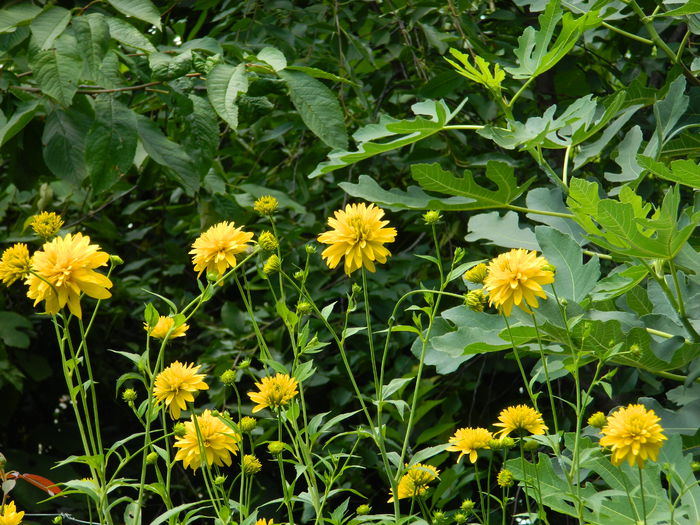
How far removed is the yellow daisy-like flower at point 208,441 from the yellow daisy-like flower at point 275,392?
7 cm

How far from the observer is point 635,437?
582mm

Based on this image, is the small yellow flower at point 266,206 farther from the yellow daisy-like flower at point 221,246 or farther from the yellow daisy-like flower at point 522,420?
the yellow daisy-like flower at point 522,420

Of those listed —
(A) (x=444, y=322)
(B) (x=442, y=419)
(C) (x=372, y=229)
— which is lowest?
(B) (x=442, y=419)

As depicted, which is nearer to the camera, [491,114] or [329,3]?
[491,114]

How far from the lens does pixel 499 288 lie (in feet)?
2.26

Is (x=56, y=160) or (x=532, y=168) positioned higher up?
(x=56, y=160)

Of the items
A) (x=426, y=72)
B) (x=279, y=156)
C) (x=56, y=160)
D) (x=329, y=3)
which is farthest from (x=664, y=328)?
(x=279, y=156)

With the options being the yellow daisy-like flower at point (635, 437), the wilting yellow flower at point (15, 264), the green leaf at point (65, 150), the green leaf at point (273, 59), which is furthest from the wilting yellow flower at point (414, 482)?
the green leaf at point (65, 150)

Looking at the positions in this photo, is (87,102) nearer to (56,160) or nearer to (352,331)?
(56,160)

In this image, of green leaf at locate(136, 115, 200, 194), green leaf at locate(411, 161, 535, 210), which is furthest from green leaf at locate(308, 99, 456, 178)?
green leaf at locate(136, 115, 200, 194)

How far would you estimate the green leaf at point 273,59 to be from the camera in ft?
3.52

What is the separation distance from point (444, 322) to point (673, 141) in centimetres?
46

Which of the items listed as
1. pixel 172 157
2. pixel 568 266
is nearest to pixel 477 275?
pixel 568 266

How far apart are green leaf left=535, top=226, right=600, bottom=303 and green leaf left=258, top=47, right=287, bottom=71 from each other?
0.43 m
